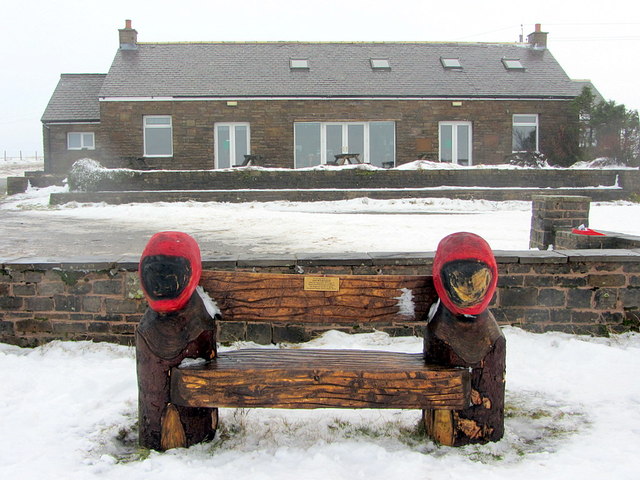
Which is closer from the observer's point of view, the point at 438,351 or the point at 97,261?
the point at 438,351

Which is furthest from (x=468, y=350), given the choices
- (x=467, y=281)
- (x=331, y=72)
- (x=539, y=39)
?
(x=539, y=39)

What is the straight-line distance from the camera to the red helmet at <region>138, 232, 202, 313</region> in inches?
116

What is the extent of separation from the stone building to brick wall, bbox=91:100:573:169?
0.13ft

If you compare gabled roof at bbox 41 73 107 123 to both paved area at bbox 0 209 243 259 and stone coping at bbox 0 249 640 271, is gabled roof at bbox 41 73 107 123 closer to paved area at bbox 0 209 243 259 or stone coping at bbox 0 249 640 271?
paved area at bbox 0 209 243 259

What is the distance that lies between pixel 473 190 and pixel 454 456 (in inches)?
614

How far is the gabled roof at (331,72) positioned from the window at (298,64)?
0.55 feet

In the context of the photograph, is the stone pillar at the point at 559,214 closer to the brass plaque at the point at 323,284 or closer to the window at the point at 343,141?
the brass plaque at the point at 323,284


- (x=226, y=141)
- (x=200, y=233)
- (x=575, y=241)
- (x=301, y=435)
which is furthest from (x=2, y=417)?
(x=226, y=141)

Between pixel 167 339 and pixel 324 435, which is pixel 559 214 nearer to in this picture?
pixel 324 435

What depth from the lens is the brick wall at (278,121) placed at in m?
24.8

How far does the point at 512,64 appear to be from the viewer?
89.1 ft

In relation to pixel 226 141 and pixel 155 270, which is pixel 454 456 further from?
pixel 226 141

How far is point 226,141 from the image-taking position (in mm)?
25266

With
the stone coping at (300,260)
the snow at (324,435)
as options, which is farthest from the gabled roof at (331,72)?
the snow at (324,435)
